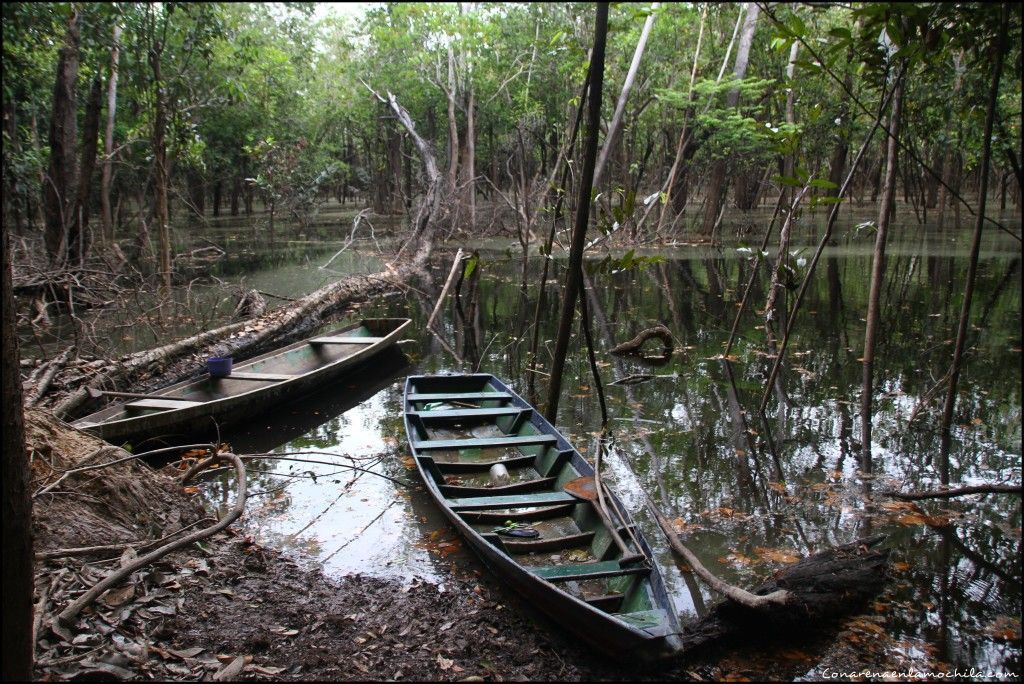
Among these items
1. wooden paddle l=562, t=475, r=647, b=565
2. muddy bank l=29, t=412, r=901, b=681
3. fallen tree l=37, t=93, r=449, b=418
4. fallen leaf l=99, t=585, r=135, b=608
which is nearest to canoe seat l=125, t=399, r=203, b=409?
fallen tree l=37, t=93, r=449, b=418

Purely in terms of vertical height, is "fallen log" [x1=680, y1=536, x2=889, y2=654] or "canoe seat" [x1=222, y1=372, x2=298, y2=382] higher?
"canoe seat" [x1=222, y1=372, x2=298, y2=382]

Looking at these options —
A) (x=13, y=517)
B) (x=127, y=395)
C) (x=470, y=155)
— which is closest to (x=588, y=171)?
(x=13, y=517)

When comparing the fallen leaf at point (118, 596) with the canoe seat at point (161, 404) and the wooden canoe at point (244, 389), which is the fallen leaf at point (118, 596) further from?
the canoe seat at point (161, 404)

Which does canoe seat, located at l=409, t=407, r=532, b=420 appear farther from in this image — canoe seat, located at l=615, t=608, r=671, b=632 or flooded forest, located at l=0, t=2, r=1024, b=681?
canoe seat, located at l=615, t=608, r=671, b=632

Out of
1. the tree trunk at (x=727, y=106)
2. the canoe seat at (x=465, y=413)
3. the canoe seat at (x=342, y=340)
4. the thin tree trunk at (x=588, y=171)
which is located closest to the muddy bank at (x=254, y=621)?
the thin tree trunk at (x=588, y=171)

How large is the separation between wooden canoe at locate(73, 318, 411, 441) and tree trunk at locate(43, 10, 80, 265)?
16.9ft

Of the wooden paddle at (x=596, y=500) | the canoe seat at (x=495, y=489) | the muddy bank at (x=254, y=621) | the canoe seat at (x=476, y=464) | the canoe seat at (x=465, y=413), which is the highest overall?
the wooden paddle at (x=596, y=500)

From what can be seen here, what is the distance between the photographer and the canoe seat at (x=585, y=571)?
3.94m

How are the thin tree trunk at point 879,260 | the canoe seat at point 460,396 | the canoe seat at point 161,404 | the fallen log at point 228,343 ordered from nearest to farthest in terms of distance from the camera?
the thin tree trunk at point 879,260
the canoe seat at point 161,404
the canoe seat at point 460,396
the fallen log at point 228,343

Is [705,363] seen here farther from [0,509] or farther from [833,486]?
[0,509]

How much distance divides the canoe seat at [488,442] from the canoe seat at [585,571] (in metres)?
1.83

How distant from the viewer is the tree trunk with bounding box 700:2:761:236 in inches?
799

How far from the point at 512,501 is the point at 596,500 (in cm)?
59

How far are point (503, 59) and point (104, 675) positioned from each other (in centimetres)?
2484
